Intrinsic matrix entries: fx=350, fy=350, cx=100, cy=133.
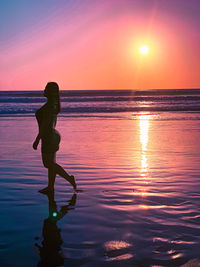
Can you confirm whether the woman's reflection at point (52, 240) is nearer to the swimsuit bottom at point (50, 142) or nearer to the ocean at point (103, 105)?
the swimsuit bottom at point (50, 142)

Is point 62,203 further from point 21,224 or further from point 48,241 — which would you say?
point 48,241

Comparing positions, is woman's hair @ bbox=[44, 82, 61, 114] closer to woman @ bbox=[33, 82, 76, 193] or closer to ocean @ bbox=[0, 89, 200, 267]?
woman @ bbox=[33, 82, 76, 193]

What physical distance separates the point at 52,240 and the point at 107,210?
3.93 feet

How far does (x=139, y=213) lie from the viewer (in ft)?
15.3

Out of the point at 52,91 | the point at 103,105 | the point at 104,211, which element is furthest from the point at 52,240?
the point at 103,105

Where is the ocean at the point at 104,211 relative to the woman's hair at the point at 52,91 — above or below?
below

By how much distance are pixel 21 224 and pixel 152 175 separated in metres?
3.34

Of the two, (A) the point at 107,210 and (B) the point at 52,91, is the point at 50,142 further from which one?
(A) the point at 107,210

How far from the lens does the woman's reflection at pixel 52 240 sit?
3.34 m

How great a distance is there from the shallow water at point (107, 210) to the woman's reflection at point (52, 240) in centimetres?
1

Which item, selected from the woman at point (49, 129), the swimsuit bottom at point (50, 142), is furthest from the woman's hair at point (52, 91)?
the swimsuit bottom at point (50, 142)

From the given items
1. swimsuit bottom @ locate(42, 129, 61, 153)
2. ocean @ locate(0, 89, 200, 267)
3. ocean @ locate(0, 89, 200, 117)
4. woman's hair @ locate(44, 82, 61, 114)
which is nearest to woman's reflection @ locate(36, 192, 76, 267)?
ocean @ locate(0, 89, 200, 267)

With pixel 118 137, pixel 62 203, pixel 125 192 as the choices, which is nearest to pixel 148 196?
pixel 125 192

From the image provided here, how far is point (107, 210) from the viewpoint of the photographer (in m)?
4.82
